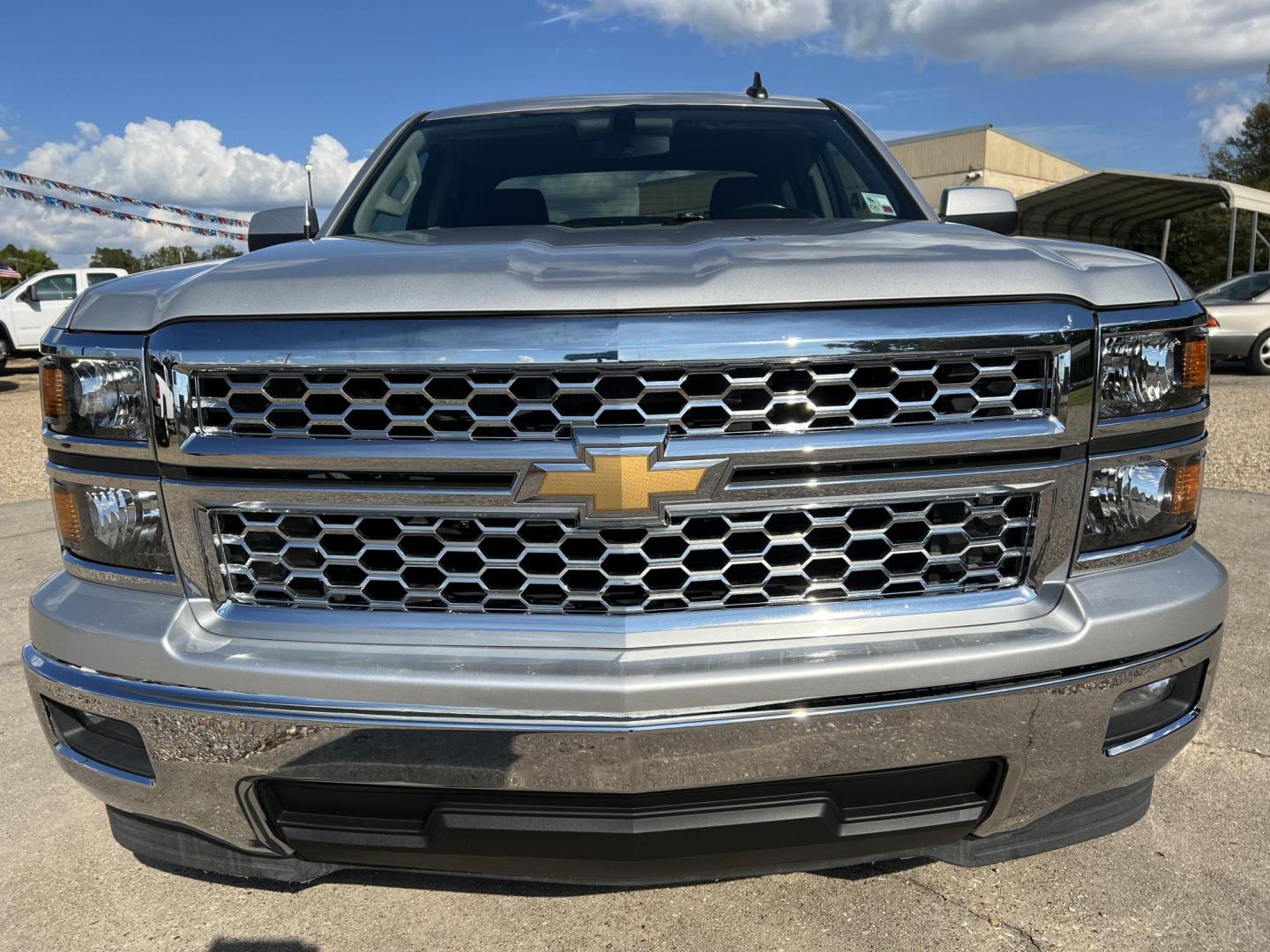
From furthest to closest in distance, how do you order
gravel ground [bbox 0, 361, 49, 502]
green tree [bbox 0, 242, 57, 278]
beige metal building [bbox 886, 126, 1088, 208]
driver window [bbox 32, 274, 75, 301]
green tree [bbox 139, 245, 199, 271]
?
1. green tree [bbox 0, 242, 57, 278]
2. green tree [bbox 139, 245, 199, 271]
3. beige metal building [bbox 886, 126, 1088, 208]
4. driver window [bbox 32, 274, 75, 301]
5. gravel ground [bbox 0, 361, 49, 502]

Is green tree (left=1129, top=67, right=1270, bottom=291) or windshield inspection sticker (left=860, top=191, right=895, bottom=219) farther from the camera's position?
green tree (left=1129, top=67, right=1270, bottom=291)

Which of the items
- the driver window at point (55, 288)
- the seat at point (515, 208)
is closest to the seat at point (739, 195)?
the seat at point (515, 208)

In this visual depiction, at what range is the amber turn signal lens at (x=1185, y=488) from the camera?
1784 millimetres

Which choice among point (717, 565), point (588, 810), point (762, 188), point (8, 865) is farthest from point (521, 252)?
point (8, 865)

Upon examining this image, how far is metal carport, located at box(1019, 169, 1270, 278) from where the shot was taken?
19781 mm

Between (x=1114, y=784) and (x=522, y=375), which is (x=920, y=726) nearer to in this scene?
(x=1114, y=784)

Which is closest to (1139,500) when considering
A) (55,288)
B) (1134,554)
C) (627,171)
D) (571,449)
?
(1134,554)

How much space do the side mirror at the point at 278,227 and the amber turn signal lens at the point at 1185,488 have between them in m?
2.51

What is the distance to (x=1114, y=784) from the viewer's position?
1.75 metres

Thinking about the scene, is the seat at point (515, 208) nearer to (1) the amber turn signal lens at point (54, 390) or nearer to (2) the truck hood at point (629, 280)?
(2) the truck hood at point (629, 280)

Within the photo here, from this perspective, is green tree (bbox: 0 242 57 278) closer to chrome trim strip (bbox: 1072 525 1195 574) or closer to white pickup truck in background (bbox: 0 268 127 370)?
white pickup truck in background (bbox: 0 268 127 370)

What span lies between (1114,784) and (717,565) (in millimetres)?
842

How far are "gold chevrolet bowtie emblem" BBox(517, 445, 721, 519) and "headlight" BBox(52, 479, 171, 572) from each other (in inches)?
27.2

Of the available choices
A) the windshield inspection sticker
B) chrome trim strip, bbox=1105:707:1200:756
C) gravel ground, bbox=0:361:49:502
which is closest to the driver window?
gravel ground, bbox=0:361:49:502
